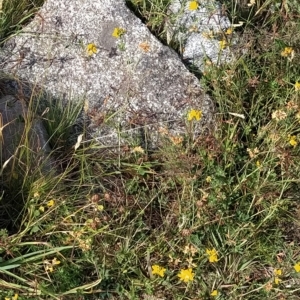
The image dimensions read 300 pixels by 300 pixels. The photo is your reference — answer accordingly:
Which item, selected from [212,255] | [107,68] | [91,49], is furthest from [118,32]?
[212,255]

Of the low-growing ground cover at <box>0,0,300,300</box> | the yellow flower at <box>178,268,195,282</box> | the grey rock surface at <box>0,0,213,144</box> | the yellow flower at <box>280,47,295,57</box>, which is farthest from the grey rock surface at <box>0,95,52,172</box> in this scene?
the yellow flower at <box>280,47,295,57</box>

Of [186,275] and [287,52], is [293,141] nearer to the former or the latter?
[287,52]

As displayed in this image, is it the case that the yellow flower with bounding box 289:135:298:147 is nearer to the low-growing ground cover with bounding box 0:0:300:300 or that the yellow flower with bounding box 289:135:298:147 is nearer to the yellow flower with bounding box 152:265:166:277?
the low-growing ground cover with bounding box 0:0:300:300

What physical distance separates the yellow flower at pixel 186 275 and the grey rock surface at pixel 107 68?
790 mm

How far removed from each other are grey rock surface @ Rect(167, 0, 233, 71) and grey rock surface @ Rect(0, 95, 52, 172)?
95 centimetres

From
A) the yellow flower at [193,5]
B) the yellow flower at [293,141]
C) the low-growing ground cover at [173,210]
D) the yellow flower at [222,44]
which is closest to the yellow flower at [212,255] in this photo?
the low-growing ground cover at [173,210]

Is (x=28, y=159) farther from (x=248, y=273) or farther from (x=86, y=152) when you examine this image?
(x=248, y=273)

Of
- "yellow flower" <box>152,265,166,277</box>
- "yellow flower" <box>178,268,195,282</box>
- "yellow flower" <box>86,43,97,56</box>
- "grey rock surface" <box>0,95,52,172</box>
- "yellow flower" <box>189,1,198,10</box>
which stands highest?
"yellow flower" <box>189,1,198,10</box>

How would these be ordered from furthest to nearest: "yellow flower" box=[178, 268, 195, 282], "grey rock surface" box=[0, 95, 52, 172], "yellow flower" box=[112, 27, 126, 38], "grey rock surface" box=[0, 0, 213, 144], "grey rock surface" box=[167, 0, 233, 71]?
"grey rock surface" box=[167, 0, 233, 71], "grey rock surface" box=[0, 0, 213, 144], "yellow flower" box=[112, 27, 126, 38], "grey rock surface" box=[0, 95, 52, 172], "yellow flower" box=[178, 268, 195, 282]

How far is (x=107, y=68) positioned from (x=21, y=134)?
2.04ft

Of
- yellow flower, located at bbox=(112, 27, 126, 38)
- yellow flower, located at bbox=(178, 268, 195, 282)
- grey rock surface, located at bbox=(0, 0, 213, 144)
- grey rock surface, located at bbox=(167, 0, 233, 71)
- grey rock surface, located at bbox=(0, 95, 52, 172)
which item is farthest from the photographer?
Result: grey rock surface, located at bbox=(167, 0, 233, 71)

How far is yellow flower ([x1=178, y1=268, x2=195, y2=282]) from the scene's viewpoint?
8.66ft

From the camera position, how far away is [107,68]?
324 cm

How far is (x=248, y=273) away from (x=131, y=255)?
579mm
